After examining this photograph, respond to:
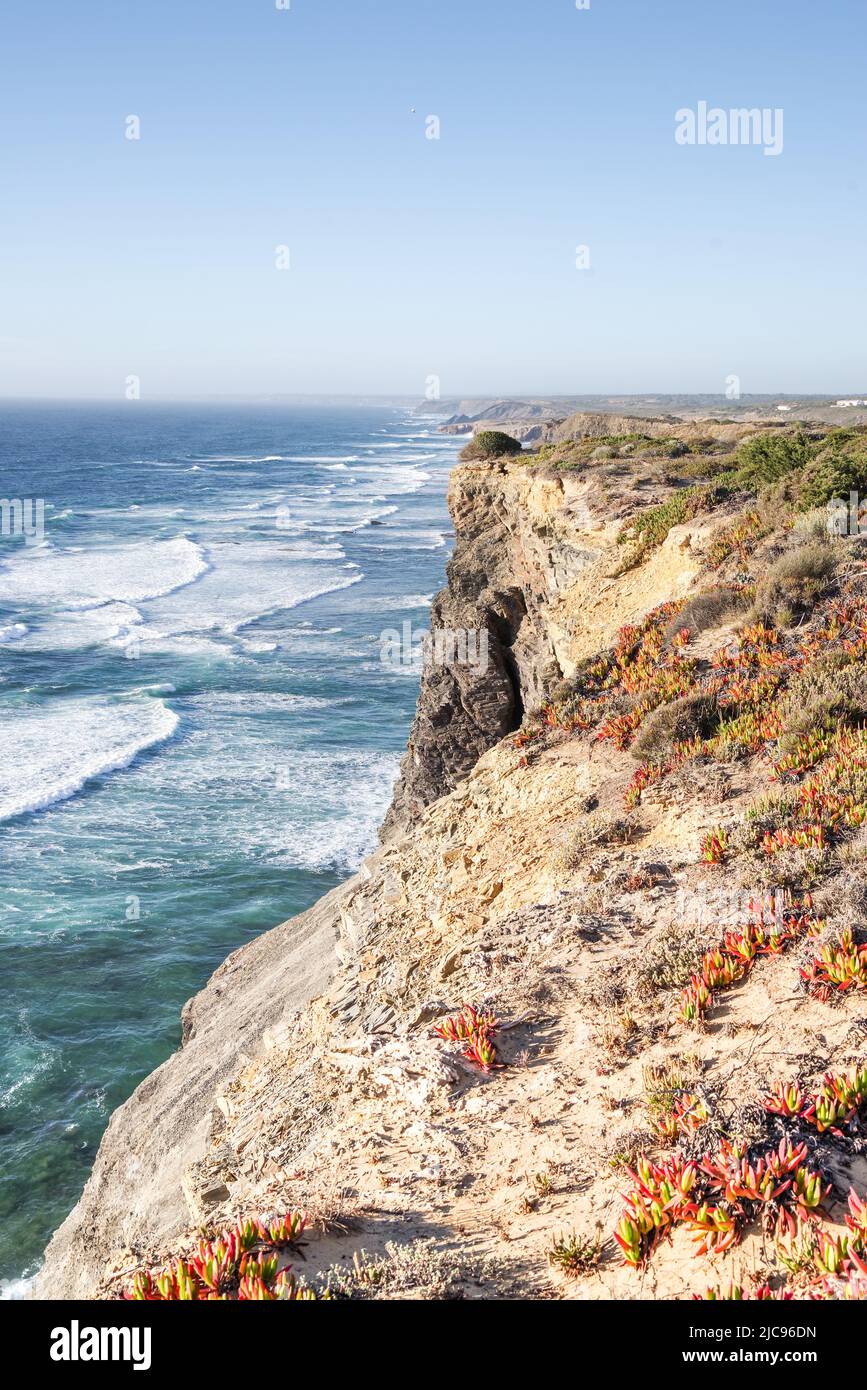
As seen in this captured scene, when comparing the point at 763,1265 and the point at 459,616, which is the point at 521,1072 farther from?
the point at 459,616

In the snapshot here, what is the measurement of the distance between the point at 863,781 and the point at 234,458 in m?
146

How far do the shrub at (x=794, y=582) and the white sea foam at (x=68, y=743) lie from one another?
75.3 feet

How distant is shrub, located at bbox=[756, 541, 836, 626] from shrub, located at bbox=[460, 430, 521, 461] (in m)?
18.0

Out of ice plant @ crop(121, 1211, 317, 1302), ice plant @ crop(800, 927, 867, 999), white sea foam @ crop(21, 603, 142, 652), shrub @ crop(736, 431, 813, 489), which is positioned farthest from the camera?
white sea foam @ crop(21, 603, 142, 652)

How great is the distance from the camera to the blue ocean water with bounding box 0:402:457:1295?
19.1 m

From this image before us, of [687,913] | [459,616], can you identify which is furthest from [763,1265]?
[459,616]

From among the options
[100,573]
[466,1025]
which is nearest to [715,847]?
[466,1025]

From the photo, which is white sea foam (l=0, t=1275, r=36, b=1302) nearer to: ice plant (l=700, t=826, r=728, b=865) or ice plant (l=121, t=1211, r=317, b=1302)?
ice plant (l=121, t=1211, r=317, b=1302)

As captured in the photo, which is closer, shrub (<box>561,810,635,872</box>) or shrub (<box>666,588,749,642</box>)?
shrub (<box>561,810,635,872</box>)

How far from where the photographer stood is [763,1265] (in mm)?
4750

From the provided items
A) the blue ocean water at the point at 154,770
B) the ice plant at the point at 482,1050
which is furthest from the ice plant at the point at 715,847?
the blue ocean water at the point at 154,770

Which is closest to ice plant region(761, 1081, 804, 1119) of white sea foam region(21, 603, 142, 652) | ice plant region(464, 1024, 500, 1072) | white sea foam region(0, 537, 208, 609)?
ice plant region(464, 1024, 500, 1072)

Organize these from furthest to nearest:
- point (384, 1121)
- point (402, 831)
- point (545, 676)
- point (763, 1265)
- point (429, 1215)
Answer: point (402, 831) < point (545, 676) < point (384, 1121) < point (429, 1215) < point (763, 1265)
